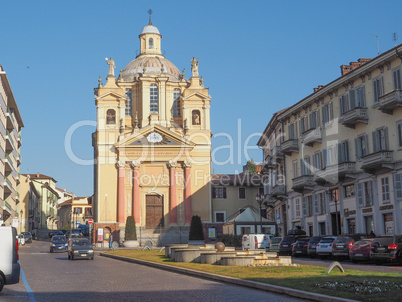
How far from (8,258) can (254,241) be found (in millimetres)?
28940

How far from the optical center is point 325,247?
34.1m

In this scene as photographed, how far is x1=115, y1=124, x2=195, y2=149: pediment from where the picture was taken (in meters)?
72.9

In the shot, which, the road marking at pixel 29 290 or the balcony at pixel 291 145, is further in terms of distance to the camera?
the balcony at pixel 291 145

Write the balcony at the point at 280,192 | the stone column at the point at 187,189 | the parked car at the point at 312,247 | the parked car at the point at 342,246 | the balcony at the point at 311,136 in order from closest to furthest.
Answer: the parked car at the point at 342,246 < the parked car at the point at 312,247 < the balcony at the point at 311,136 < the balcony at the point at 280,192 < the stone column at the point at 187,189

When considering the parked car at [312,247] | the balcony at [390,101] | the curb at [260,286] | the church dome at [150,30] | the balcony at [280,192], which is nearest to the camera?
the curb at [260,286]

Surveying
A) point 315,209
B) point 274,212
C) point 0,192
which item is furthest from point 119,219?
point 315,209

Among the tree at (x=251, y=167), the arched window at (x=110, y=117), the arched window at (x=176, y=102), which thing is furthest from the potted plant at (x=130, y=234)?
the tree at (x=251, y=167)

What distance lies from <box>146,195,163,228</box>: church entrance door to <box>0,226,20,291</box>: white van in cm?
5717

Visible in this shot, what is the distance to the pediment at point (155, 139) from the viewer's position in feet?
239

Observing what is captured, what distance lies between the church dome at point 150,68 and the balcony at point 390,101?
46300 mm

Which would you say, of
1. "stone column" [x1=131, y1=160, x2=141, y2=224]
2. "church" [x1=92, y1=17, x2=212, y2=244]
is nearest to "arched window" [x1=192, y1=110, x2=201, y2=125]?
"church" [x1=92, y1=17, x2=212, y2=244]

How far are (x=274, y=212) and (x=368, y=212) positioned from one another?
84.3ft

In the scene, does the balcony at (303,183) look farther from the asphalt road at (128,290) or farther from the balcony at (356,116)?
the asphalt road at (128,290)

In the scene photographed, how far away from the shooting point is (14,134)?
83.0 m
